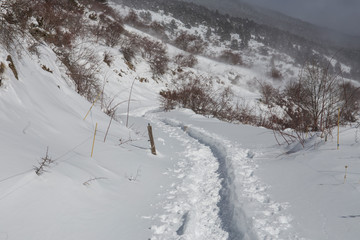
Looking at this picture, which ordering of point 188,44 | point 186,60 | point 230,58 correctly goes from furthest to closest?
point 230,58
point 188,44
point 186,60

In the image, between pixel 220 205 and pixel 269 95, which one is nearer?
pixel 220 205

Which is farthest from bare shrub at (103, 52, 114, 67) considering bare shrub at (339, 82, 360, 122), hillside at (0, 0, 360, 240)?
bare shrub at (339, 82, 360, 122)

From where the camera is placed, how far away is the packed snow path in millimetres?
1886

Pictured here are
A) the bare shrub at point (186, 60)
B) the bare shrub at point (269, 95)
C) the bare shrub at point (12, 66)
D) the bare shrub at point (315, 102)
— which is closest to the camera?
the bare shrub at point (12, 66)

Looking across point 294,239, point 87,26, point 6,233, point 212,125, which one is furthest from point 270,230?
point 87,26

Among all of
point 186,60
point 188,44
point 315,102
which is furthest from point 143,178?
point 188,44

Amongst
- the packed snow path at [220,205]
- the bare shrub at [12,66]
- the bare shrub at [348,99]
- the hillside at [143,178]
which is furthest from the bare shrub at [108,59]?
the bare shrub at [348,99]

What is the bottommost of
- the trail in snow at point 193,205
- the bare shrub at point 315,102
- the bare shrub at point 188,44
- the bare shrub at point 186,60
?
the trail in snow at point 193,205

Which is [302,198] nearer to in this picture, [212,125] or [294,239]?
[294,239]

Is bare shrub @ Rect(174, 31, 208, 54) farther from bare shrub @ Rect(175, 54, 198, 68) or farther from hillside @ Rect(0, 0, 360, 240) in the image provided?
hillside @ Rect(0, 0, 360, 240)

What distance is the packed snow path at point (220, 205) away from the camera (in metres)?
1.89

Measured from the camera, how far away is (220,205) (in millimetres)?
2395

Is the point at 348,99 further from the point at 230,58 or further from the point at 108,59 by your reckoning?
the point at 230,58

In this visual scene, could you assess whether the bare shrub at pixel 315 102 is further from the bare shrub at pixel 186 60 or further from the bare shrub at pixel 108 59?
the bare shrub at pixel 186 60
